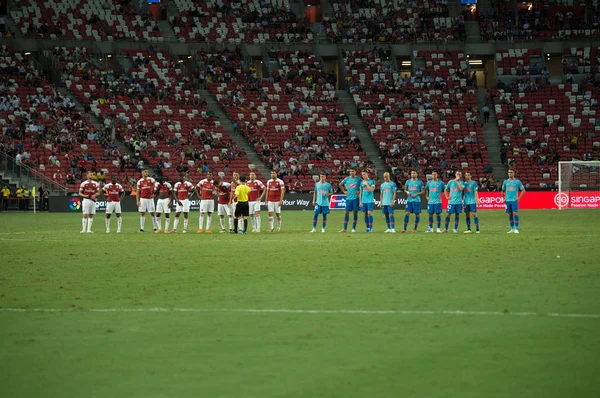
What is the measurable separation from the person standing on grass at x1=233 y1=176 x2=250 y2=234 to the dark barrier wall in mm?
23017

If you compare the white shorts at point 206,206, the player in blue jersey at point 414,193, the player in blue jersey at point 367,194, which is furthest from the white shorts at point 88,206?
the player in blue jersey at point 414,193

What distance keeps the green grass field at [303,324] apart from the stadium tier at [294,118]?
39.8m

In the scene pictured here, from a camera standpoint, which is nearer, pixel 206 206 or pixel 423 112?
pixel 206 206

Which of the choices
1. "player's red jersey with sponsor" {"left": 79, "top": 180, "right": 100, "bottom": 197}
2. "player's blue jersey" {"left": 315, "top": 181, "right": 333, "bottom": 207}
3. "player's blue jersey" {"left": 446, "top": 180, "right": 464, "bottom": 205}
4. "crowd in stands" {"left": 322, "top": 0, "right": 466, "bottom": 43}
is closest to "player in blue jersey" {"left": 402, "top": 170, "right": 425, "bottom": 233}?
"player's blue jersey" {"left": 446, "top": 180, "right": 464, "bottom": 205}

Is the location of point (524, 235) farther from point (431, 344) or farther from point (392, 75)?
point (392, 75)

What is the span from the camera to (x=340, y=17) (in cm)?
7431

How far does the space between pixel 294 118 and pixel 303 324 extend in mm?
55301

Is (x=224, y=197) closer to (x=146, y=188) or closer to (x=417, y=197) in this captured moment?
(x=146, y=188)

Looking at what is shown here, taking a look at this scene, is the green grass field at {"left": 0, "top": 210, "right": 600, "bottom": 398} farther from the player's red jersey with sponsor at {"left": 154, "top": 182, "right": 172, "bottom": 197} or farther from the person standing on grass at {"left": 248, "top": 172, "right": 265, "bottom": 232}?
the player's red jersey with sponsor at {"left": 154, "top": 182, "right": 172, "bottom": 197}

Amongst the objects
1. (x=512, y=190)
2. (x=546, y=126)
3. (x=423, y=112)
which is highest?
(x=423, y=112)

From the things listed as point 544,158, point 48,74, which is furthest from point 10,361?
point 48,74

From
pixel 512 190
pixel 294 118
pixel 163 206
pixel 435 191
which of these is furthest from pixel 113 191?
pixel 294 118

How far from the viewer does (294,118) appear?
2594 inches

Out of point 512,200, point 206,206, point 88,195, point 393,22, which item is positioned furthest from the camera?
point 393,22
